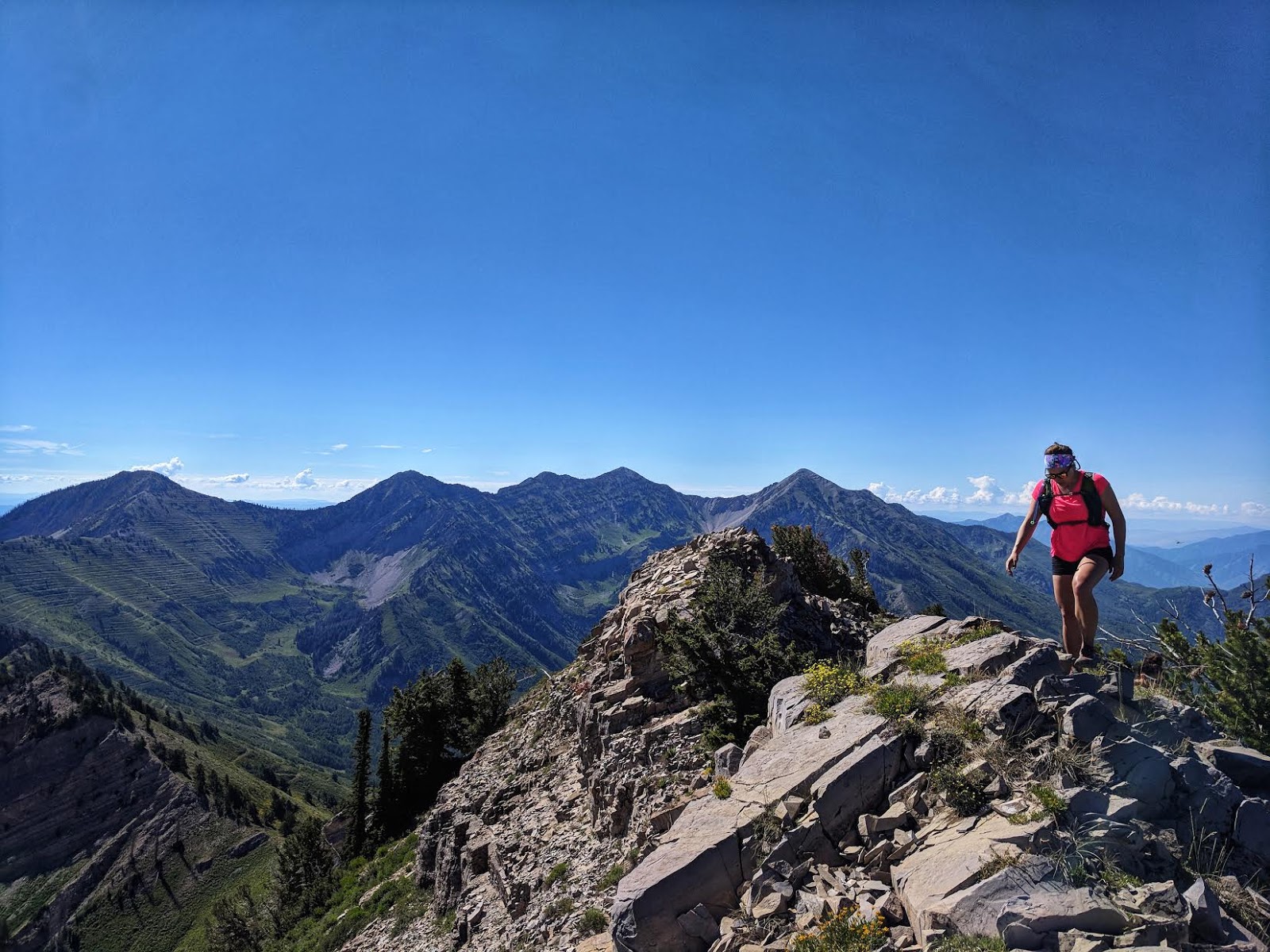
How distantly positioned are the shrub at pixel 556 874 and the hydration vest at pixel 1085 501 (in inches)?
629

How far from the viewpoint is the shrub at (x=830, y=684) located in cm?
1448

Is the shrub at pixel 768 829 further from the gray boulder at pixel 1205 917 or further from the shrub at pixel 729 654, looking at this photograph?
the shrub at pixel 729 654

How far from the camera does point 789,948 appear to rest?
902 centimetres

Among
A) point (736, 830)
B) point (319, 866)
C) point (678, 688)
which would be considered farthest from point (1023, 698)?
point (319, 866)

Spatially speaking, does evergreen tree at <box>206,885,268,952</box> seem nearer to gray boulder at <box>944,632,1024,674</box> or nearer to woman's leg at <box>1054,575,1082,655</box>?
gray boulder at <box>944,632,1024,674</box>

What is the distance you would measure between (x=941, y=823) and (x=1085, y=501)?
268 inches

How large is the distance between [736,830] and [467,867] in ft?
56.6

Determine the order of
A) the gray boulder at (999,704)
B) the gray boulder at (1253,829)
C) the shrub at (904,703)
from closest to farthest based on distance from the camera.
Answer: the gray boulder at (1253,829) < the gray boulder at (999,704) < the shrub at (904,703)

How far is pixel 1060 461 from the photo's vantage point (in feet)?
40.2

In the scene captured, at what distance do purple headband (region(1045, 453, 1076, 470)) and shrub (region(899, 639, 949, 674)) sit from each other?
15.4 feet

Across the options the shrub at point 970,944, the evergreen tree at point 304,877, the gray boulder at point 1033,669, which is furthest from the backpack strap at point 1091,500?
the evergreen tree at point 304,877

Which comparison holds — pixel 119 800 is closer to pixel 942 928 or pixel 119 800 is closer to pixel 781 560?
pixel 781 560

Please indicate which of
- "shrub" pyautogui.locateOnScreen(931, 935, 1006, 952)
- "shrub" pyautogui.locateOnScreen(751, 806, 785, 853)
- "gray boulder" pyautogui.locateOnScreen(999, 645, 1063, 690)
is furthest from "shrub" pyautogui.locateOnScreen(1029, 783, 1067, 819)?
"shrub" pyautogui.locateOnScreen(751, 806, 785, 853)

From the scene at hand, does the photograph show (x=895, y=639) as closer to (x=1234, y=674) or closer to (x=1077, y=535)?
(x=1077, y=535)
